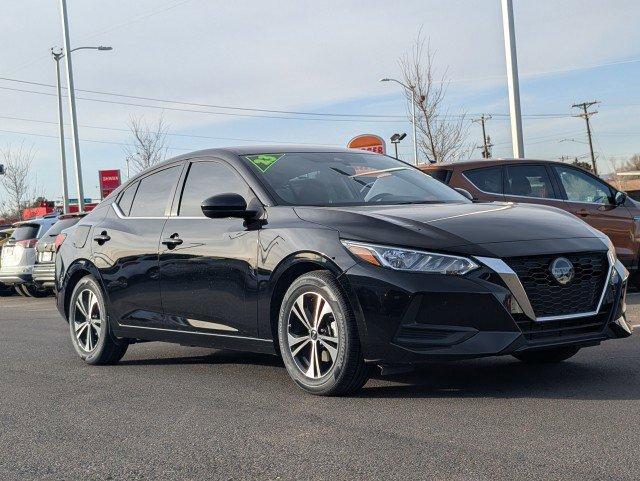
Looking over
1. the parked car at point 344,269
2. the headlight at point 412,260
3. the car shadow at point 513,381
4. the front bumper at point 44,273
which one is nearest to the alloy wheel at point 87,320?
the parked car at point 344,269

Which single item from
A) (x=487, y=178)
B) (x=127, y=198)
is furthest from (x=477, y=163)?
(x=127, y=198)

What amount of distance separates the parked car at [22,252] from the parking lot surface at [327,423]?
11.7 meters

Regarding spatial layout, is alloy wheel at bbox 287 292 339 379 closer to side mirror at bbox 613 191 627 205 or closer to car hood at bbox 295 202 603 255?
car hood at bbox 295 202 603 255

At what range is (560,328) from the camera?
551cm

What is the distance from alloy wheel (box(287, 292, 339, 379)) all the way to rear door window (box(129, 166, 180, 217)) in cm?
186

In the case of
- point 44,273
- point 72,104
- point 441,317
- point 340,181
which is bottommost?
point 44,273

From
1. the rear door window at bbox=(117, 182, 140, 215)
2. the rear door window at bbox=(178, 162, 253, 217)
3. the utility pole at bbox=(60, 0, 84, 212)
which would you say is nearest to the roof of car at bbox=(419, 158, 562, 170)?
the rear door window at bbox=(117, 182, 140, 215)

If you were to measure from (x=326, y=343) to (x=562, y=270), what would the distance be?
142 cm

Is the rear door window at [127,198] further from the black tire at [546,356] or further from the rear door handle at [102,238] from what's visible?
the black tire at [546,356]

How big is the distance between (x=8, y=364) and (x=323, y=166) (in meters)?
3.26

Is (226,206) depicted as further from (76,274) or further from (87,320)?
(76,274)

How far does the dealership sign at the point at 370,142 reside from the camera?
21.5 m

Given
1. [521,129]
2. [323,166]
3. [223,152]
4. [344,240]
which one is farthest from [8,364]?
[521,129]

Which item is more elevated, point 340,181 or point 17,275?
point 340,181
